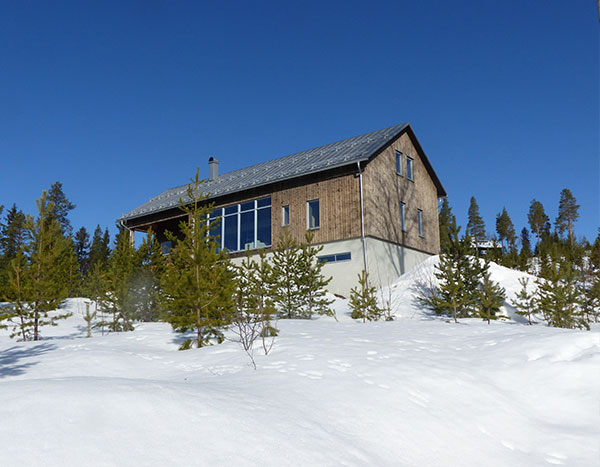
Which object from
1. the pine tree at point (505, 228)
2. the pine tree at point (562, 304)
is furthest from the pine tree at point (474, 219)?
the pine tree at point (562, 304)

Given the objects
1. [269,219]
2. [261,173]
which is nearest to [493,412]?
[269,219]

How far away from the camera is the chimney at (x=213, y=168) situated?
96.1 ft

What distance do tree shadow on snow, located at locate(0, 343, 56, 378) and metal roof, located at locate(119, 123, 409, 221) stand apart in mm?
9746

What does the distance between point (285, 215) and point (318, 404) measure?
56.5ft

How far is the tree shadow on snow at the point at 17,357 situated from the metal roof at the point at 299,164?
384 inches

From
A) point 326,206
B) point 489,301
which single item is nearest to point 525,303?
point 489,301

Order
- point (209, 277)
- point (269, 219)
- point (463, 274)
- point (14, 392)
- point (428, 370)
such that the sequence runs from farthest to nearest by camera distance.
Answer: point (269, 219)
point (463, 274)
point (209, 277)
point (428, 370)
point (14, 392)

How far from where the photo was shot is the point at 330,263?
1989cm

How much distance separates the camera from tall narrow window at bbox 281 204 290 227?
21625 mm

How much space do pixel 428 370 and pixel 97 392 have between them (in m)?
4.07

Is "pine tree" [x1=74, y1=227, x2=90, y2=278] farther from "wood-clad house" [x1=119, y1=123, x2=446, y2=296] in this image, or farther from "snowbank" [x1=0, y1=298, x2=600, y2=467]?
"snowbank" [x1=0, y1=298, x2=600, y2=467]

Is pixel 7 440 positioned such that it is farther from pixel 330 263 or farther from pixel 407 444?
pixel 330 263

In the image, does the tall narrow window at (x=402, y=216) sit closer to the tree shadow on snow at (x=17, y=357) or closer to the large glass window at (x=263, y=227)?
the large glass window at (x=263, y=227)

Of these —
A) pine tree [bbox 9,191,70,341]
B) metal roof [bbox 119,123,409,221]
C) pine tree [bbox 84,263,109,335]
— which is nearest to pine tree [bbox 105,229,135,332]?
pine tree [bbox 84,263,109,335]
